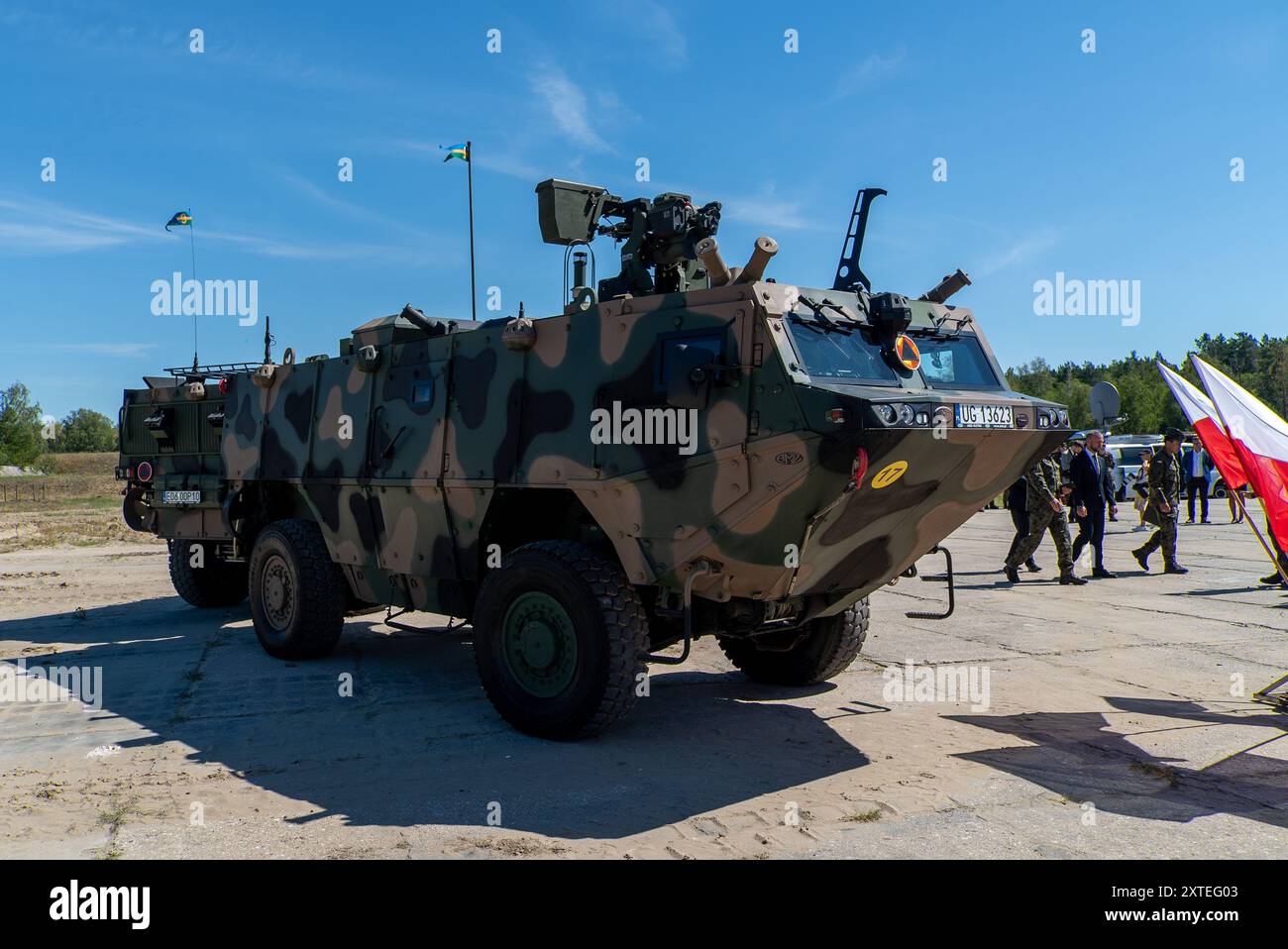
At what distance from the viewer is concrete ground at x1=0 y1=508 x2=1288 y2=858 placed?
14.1 feet

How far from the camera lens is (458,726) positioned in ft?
19.9

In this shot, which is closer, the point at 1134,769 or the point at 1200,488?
the point at 1134,769

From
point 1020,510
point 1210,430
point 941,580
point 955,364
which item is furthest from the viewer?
point 1020,510

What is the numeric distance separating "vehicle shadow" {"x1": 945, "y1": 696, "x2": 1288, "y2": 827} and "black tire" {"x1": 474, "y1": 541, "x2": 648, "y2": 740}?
Answer: 6.02ft

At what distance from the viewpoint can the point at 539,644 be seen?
19.0ft

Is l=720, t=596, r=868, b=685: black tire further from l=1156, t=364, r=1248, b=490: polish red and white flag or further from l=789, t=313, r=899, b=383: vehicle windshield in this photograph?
l=1156, t=364, r=1248, b=490: polish red and white flag

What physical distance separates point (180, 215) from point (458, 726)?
39.3 feet

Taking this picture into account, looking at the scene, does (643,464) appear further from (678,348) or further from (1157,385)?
(1157,385)

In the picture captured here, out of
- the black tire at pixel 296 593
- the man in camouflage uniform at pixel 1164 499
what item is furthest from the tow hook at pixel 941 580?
the man in camouflage uniform at pixel 1164 499

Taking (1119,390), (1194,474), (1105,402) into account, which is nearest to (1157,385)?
(1119,390)

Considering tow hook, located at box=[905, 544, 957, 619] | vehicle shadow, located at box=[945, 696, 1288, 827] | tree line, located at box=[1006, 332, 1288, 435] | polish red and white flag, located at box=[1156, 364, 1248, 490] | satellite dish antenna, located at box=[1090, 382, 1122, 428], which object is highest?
tree line, located at box=[1006, 332, 1288, 435]

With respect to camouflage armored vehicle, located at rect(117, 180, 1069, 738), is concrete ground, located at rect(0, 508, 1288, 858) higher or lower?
lower

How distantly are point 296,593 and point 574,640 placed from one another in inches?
123

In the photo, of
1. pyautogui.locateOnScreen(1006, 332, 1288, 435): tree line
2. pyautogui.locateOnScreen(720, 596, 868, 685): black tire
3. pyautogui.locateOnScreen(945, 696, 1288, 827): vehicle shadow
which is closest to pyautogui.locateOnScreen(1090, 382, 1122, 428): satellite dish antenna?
pyautogui.locateOnScreen(945, 696, 1288, 827): vehicle shadow
